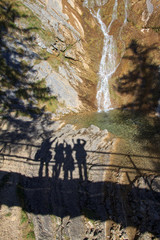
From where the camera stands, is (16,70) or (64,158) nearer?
(64,158)

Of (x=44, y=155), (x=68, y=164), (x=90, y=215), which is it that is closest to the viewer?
(x=90, y=215)

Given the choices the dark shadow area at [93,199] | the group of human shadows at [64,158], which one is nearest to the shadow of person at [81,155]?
the group of human shadows at [64,158]

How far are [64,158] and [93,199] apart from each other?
3.23 metres

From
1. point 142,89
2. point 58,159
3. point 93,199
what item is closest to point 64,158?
point 58,159

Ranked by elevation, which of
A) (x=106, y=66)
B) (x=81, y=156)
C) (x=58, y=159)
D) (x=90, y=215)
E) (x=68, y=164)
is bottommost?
(x=90, y=215)

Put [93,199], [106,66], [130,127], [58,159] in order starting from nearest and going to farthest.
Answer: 1. [93,199]
2. [58,159]
3. [130,127]
4. [106,66]

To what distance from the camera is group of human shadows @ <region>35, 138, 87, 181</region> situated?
809 centimetres

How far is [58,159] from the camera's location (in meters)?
8.94

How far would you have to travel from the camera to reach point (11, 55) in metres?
14.3

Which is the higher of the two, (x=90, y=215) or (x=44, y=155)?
(x=44, y=155)

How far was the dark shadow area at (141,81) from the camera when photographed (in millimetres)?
15109

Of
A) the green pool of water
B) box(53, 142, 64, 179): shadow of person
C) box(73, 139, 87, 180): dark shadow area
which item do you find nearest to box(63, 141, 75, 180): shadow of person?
box(53, 142, 64, 179): shadow of person

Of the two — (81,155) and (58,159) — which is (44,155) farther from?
(81,155)

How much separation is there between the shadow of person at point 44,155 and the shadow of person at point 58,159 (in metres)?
0.44
